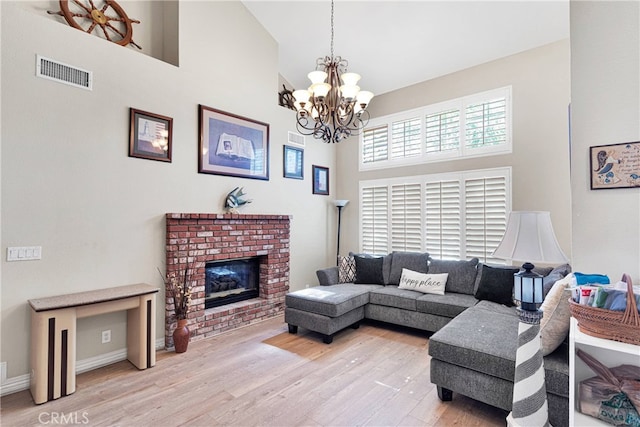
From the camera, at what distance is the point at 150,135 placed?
11.2 ft

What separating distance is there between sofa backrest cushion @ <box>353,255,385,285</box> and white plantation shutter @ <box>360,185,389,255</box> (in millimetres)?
741

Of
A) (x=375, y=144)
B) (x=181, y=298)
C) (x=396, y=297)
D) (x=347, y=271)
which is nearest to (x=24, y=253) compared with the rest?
(x=181, y=298)

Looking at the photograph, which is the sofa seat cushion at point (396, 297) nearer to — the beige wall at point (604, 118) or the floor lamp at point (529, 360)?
the floor lamp at point (529, 360)

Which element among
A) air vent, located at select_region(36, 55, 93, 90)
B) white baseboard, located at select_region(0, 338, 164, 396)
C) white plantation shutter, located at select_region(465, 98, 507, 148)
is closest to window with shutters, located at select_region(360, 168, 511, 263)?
white plantation shutter, located at select_region(465, 98, 507, 148)

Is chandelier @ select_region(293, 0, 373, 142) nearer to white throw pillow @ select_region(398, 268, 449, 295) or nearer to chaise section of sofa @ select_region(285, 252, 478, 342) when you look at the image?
chaise section of sofa @ select_region(285, 252, 478, 342)

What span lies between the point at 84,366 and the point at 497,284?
450 cm

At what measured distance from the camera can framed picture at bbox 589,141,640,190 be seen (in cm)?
169

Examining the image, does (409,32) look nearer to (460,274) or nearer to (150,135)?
(460,274)

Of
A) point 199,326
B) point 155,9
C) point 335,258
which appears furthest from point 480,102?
point 199,326

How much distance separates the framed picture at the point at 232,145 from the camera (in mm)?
3908

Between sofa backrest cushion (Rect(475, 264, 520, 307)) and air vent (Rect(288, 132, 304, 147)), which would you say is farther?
air vent (Rect(288, 132, 304, 147))

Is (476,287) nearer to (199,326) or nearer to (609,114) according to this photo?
(609,114)

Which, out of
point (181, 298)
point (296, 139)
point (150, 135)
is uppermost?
point (296, 139)

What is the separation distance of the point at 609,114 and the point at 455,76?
10.9ft
